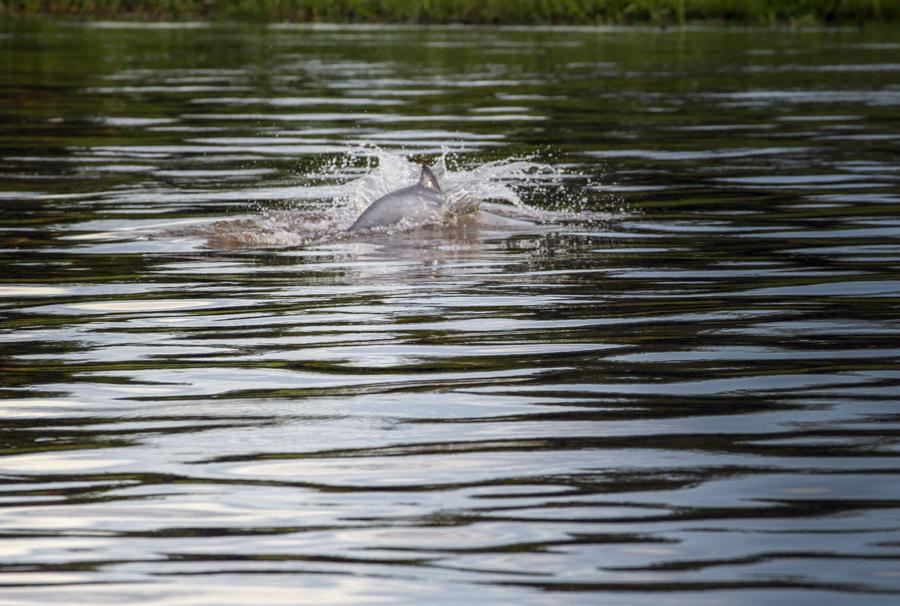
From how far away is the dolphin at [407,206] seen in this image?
12.1 m

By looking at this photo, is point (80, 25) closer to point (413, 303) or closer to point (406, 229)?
point (406, 229)

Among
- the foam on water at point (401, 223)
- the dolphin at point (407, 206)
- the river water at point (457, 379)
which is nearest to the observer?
the river water at point (457, 379)

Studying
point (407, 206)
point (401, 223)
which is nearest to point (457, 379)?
point (401, 223)

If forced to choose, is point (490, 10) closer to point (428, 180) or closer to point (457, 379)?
point (428, 180)

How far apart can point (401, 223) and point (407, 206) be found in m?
0.22

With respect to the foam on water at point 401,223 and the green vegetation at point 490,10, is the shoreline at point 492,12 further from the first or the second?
the foam on water at point 401,223

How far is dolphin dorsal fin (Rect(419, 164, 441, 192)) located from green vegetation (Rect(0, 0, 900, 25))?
33.0 m

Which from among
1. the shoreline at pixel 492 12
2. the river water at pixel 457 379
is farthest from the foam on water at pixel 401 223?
the shoreline at pixel 492 12

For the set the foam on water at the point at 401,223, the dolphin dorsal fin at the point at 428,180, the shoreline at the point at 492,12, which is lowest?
the foam on water at the point at 401,223

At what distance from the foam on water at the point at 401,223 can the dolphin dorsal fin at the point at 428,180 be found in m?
0.15

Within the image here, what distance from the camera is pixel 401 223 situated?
12.2 metres

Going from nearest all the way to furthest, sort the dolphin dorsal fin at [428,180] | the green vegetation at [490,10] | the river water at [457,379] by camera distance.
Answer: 1. the river water at [457,379]
2. the dolphin dorsal fin at [428,180]
3. the green vegetation at [490,10]

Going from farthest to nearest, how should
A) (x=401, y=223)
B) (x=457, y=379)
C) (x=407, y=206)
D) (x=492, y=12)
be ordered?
(x=492, y=12)
(x=407, y=206)
(x=401, y=223)
(x=457, y=379)

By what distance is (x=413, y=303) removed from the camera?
8.99 meters
